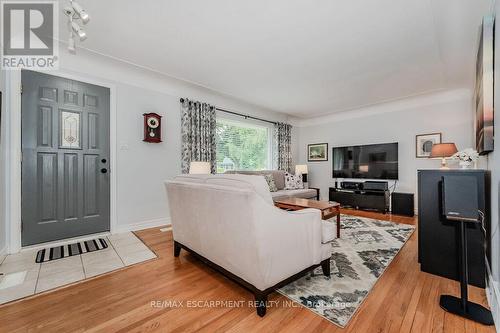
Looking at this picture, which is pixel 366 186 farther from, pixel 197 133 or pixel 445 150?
pixel 197 133

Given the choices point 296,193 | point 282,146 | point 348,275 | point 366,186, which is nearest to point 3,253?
point 348,275

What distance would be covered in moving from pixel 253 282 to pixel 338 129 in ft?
17.2

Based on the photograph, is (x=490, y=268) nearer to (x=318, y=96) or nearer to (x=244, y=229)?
(x=244, y=229)

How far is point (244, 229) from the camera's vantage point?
1.47m

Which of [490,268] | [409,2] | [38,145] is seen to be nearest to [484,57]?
[409,2]

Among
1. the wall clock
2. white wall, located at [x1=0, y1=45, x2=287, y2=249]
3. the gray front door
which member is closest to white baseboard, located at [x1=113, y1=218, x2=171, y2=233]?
white wall, located at [x1=0, y1=45, x2=287, y2=249]

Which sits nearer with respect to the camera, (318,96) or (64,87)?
(64,87)

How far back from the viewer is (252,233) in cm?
142

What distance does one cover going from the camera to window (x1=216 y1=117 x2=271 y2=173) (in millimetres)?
4766

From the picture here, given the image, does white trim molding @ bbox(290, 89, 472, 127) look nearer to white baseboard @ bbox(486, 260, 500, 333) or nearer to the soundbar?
the soundbar

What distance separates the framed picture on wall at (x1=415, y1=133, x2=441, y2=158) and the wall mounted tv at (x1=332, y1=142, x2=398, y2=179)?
15.2 inches

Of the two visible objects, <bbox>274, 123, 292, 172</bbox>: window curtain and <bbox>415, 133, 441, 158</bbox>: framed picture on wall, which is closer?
<bbox>415, 133, 441, 158</bbox>: framed picture on wall

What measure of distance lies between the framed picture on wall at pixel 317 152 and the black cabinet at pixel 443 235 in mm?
4046

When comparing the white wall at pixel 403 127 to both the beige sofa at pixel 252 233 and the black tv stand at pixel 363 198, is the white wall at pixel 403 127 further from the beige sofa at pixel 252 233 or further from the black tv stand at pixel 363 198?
the beige sofa at pixel 252 233
